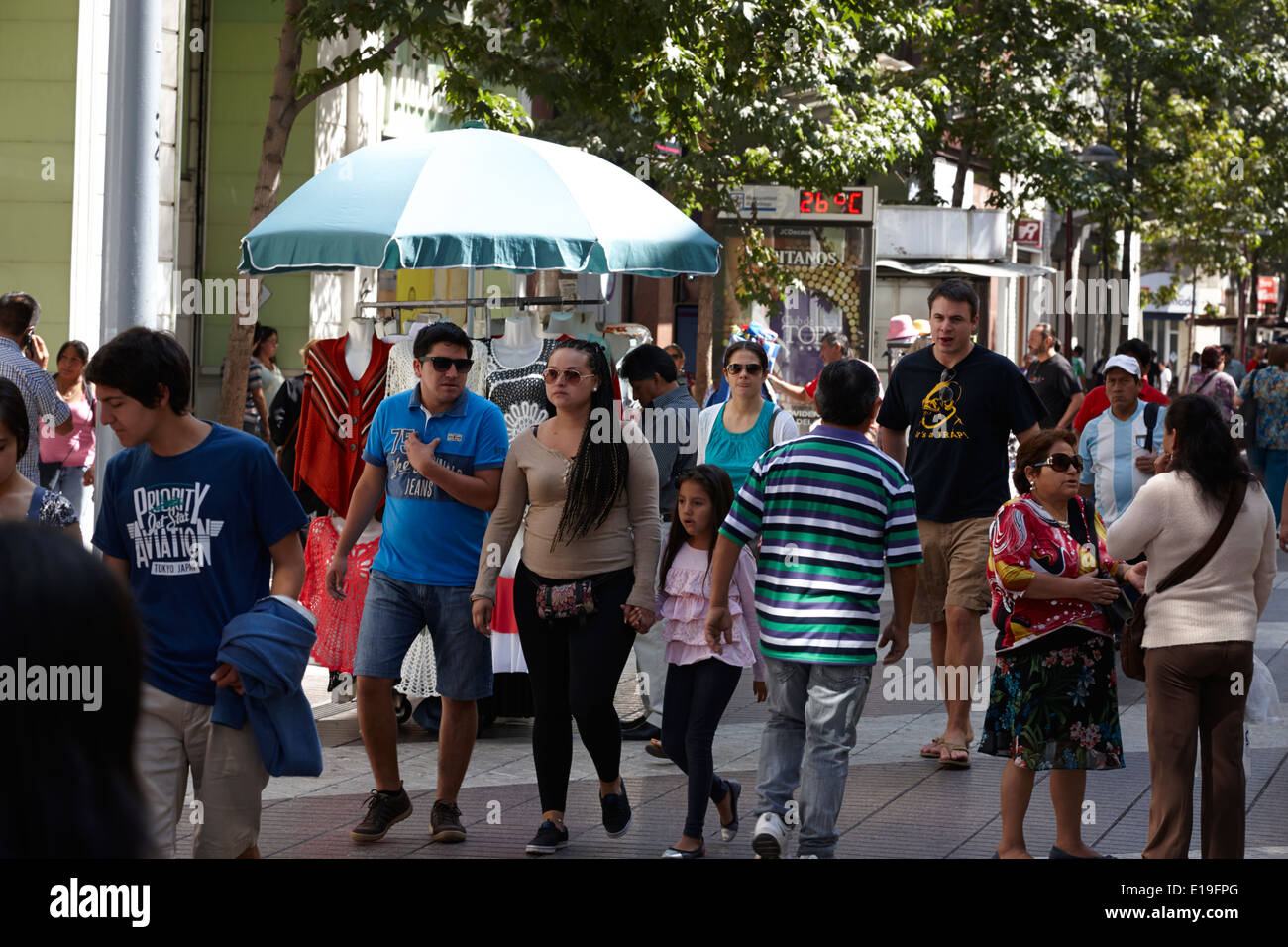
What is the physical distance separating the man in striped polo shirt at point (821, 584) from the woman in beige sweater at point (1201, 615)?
0.77 metres

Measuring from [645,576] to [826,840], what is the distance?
112cm

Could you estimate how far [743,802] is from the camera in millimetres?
7109

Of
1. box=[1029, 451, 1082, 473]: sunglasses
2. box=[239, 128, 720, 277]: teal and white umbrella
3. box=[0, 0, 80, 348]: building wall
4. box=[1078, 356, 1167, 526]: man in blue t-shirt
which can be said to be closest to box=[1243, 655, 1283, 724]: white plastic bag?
box=[1029, 451, 1082, 473]: sunglasses

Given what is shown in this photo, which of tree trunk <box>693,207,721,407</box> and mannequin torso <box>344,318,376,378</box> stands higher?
tree trunk <box>693,207,721,407</box>

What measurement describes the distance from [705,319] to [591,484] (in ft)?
45.3

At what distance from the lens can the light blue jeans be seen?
18.9ft

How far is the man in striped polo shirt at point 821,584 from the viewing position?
5.77 metres

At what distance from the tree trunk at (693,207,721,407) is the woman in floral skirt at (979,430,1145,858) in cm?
1320

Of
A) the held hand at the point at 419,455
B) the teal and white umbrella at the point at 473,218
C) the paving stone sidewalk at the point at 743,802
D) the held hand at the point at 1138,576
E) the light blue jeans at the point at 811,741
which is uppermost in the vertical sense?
the teal and white umbrella at the point at 473,218

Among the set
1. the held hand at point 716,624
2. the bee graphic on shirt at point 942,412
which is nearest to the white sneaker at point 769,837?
the held hand at point 716,624

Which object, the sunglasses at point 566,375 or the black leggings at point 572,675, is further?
the sunglasses at point 566,375

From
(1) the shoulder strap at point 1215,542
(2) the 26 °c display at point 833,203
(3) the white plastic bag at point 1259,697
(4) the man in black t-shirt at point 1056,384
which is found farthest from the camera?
(2) the 26 °c display at point 833,203

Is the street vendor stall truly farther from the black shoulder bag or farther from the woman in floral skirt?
the black shoulder bag

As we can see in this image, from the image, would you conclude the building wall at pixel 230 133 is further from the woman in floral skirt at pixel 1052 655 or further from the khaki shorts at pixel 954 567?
the woman in floral skirt at pixel 1052 655
